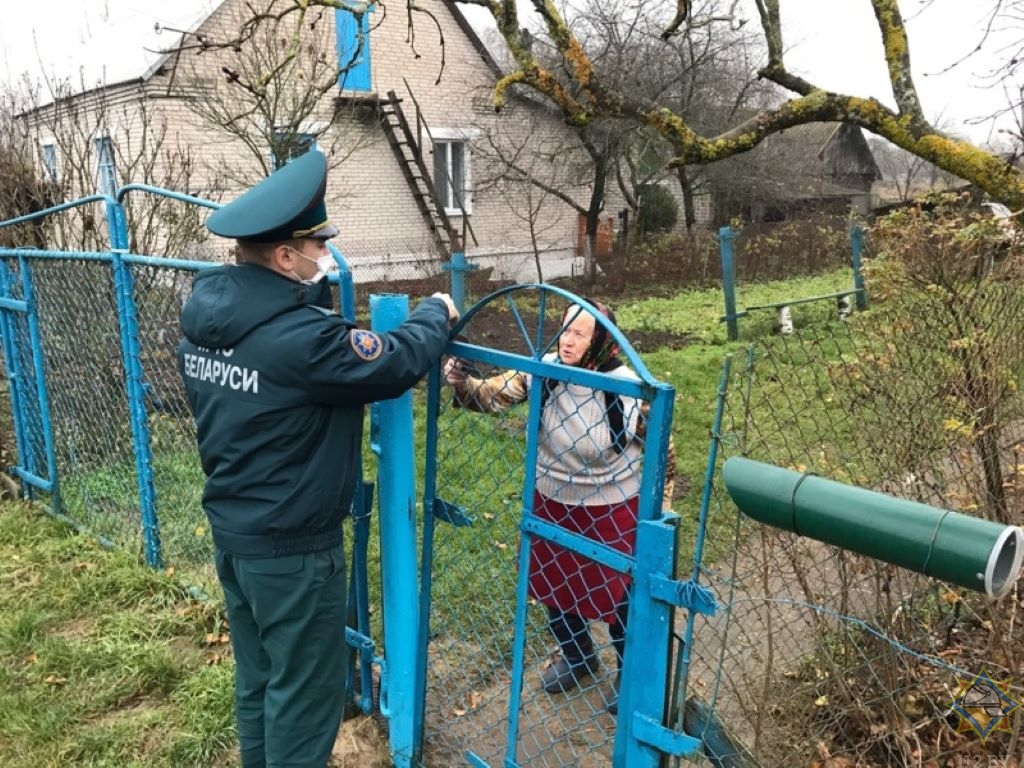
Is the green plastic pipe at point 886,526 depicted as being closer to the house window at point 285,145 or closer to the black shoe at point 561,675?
the black shoe at point 561,675

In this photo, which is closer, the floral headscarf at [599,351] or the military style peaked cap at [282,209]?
the military style peaked cap at [282,209]

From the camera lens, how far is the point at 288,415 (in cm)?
209

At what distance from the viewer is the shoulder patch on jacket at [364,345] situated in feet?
6.61

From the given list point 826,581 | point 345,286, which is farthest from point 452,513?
point 826,581

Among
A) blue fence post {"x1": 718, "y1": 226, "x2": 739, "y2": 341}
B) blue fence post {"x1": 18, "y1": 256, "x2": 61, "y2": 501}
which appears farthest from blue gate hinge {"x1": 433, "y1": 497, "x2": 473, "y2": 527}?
blue fence post {"x1": 718, "y1": 226, "x2": 739, "y2": 341}

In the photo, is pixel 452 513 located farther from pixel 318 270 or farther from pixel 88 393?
pixel 88 393

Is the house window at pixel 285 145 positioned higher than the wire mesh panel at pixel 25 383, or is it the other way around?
the house window at pixel 285 145

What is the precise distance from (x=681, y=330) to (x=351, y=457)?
9295 millimetres

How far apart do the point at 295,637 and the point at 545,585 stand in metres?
1.03

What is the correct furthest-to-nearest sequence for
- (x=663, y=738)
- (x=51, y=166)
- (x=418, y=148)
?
(x=418, y=148) → (x=51, y=166) → (x=663, y=738)

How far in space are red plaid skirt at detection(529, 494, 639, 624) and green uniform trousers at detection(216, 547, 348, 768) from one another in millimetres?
778

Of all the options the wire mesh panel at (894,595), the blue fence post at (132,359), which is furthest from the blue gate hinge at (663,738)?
the blue fence post at (132,359)

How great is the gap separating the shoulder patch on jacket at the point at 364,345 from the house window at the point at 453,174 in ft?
51.7

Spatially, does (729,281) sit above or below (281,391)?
below
